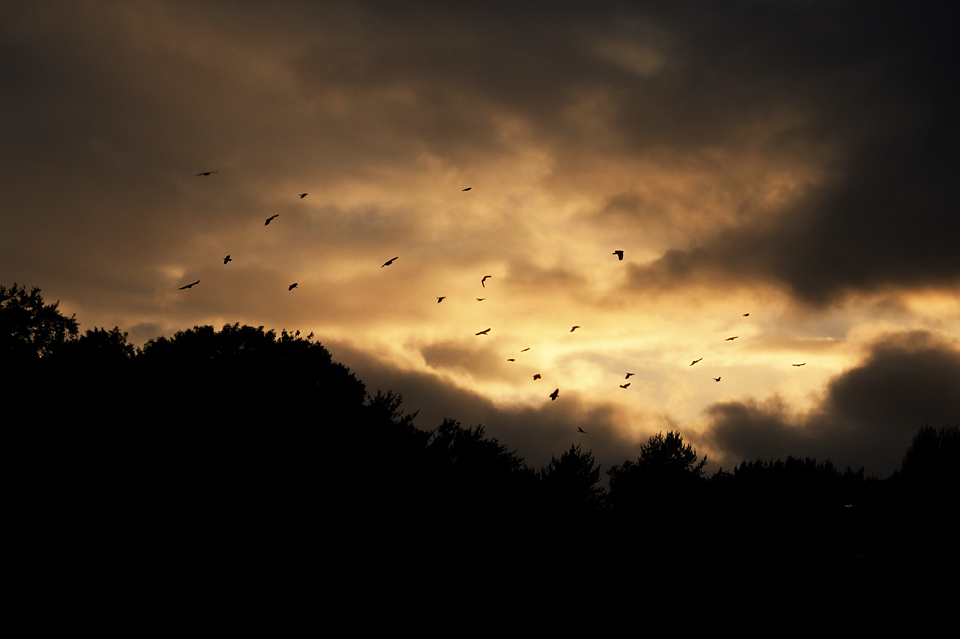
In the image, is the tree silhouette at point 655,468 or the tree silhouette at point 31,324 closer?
the tree silhouette at point 31,324

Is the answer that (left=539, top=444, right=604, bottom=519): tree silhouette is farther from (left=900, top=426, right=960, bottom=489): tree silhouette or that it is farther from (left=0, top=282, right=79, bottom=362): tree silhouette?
(left=0, top=282, right=79, bottom=362): tree silhouette

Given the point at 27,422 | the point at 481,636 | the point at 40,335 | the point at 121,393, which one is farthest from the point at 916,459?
the point at 40,335

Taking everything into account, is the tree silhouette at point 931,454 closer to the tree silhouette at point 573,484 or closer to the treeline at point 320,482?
the treeline at point 320,482

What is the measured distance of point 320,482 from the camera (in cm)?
3503

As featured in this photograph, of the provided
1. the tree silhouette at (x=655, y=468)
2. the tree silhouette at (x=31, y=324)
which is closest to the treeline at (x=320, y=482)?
the tree silhouette at (x=31, y=324)

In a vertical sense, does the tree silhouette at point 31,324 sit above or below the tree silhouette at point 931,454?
above

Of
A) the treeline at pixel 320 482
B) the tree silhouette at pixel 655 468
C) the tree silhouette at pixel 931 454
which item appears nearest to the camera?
the treeline at pixel 320 482

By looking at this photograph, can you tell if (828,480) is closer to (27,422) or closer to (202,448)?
(202,448)

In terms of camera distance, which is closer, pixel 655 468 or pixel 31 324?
pixel 31 324

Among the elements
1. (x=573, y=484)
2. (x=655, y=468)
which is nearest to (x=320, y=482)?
(x=573, y=484)

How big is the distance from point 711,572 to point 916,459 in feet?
140

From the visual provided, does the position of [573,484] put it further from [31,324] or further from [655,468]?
[31,324]

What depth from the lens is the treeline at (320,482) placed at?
3138 centimetres

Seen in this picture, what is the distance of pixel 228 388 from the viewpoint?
37.8 metres
